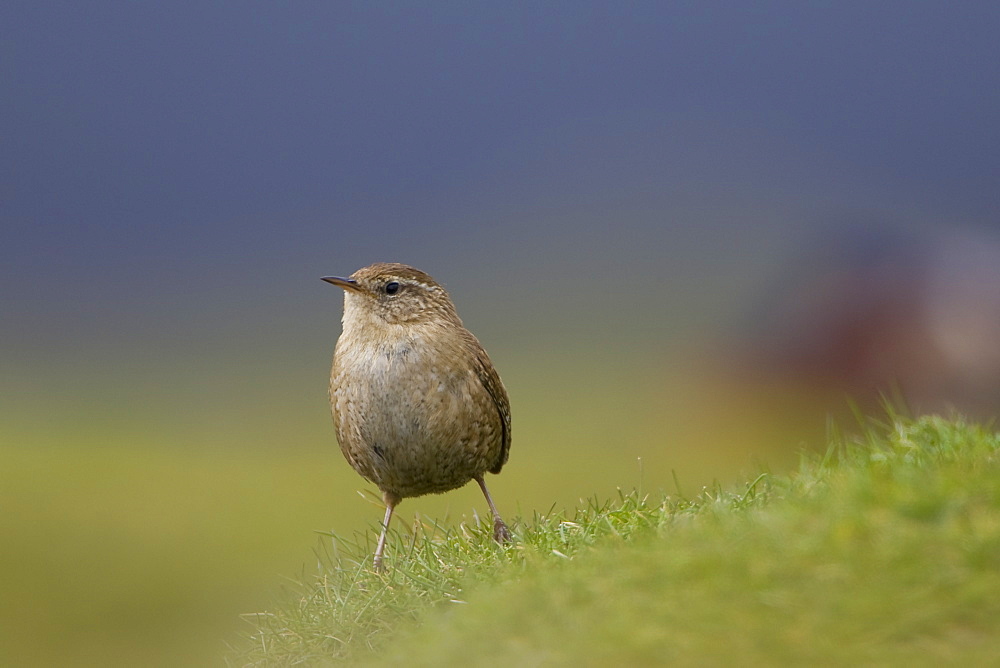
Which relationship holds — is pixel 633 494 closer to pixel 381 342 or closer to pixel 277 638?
pixel 381 342

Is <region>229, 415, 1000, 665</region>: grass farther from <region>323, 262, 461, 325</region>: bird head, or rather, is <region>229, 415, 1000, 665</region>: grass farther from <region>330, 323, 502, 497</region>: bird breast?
<region>323, 262, 461, 325</region>: bird head

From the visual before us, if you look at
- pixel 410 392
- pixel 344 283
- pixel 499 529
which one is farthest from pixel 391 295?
pixel 499 529

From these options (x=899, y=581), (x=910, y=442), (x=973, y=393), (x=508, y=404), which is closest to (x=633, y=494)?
(x=508, y=404)

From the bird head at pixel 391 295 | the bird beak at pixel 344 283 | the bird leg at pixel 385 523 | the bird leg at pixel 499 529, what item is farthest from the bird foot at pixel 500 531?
the bird beak at pixel 344 283

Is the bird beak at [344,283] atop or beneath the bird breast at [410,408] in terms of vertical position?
atop

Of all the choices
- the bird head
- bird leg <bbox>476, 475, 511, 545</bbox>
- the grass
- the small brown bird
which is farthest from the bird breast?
the grass

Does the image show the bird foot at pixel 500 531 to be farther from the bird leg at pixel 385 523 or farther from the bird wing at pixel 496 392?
the bird leg at pixel 385 523
